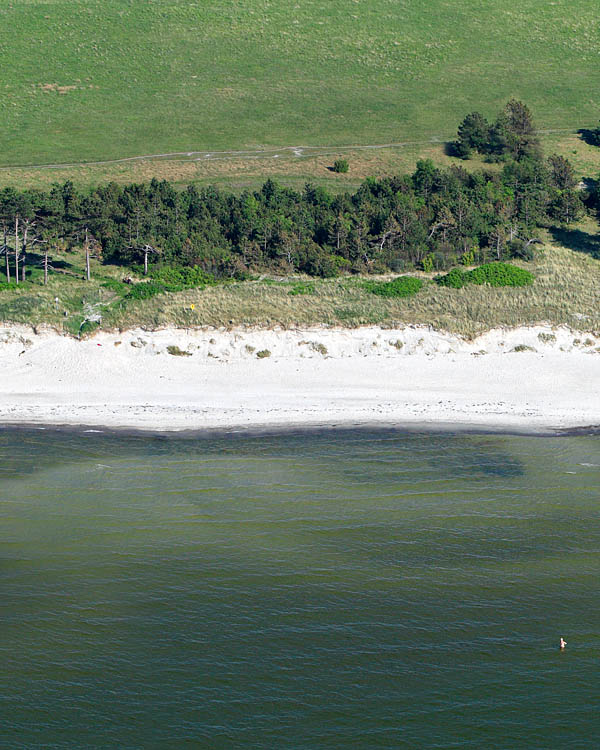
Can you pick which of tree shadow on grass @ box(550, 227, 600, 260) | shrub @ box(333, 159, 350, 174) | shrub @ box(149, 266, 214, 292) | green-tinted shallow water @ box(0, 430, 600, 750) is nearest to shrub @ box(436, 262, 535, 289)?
tree shadow on grass @ box(550, 227, 600, 260)

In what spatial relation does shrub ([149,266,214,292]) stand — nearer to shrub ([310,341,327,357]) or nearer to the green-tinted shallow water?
shrub ([310,341,327,357])

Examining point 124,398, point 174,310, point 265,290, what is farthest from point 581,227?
point 124,398

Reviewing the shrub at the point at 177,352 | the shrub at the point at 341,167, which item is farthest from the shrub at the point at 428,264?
the shrub at the point at 341,167

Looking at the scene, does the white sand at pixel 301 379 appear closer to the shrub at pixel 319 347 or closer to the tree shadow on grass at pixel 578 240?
the shrub at pixel 319 347

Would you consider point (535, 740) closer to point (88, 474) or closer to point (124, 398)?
point (88, 474)

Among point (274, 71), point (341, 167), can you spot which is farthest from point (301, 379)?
point (274, 71)

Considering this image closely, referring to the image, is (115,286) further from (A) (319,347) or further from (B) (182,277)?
(A) (319,347)
